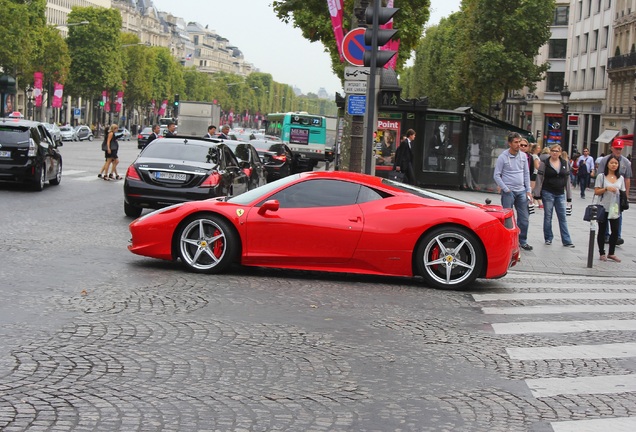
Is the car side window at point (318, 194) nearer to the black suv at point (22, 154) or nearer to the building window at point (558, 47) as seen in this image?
the black suv at point (22, 154)

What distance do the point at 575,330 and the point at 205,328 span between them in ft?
10.4

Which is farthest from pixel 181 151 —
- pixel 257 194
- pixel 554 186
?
pixel 257 194

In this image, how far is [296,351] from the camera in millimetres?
7660

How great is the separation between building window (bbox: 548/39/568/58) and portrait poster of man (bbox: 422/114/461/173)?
60371 mm

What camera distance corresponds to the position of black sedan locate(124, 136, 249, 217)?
1784cm

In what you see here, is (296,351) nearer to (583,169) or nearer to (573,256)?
(573,256)

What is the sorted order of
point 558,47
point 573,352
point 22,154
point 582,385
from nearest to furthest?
point 582,385 → point 573,352 → point 22,154 → point 558,47

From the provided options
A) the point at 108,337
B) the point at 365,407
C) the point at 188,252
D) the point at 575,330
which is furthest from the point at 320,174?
the point at 365,407

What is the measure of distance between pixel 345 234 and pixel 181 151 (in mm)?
7756

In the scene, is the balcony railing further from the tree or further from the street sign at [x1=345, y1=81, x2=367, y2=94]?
the street sign at [x1=345, y1=81, x2=367, y2=94]

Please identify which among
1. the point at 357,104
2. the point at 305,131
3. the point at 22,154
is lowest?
the point at 22,154

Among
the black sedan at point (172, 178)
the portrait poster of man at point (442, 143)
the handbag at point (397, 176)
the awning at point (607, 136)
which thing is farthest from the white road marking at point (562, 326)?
the awning at point (607, 136)

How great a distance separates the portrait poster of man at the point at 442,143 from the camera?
33.4 metres

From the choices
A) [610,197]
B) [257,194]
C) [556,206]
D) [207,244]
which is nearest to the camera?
[207,244]
